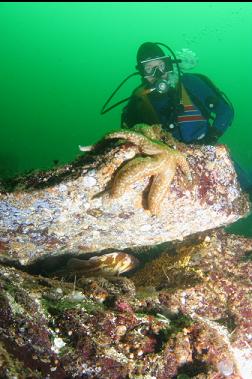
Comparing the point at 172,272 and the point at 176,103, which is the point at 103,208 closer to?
the point at 172,272

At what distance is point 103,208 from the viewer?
3791 mm

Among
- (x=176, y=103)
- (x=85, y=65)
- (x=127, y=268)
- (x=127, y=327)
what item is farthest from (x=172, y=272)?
(x=85, y=65)

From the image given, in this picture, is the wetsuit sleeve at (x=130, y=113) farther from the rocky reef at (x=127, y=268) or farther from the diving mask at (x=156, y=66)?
the rocky reef at (x=127, y=268)

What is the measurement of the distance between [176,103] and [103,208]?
115 inches

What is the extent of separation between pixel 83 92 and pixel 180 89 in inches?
2837

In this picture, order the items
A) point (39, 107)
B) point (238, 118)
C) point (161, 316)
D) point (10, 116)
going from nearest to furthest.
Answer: point (161, 316), point (238, 118), point (10, 116), point (39, 107)

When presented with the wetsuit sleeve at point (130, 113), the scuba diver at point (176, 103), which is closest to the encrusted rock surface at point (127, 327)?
the scuba diver at point (176, 103)

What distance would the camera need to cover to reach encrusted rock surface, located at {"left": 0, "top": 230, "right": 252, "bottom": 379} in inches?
95.3

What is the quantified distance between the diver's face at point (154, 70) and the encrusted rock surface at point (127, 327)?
→ 3.72 metres

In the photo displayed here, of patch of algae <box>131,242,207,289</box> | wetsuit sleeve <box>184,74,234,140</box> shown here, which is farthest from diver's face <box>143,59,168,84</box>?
patch of algae <box>131,242,207,289</box>

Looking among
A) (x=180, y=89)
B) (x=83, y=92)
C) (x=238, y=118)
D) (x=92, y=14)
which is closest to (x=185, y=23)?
(x=92, y=14)

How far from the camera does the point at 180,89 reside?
237 inches

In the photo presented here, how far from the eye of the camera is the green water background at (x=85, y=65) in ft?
117

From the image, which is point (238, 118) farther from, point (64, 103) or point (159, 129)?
point (159, 129)
